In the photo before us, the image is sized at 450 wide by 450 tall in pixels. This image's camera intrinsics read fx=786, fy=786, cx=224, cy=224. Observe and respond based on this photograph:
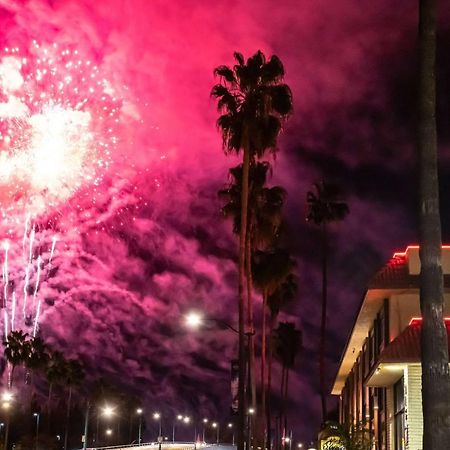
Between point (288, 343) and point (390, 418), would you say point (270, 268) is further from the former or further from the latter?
point (288, 343)

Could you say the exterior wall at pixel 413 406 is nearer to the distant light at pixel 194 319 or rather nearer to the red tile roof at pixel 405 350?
the red tile roof at pixel 405 350

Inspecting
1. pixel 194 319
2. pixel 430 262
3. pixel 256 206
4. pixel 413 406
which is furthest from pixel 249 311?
pixel 430 262

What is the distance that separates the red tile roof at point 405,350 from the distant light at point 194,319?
7.15 meters

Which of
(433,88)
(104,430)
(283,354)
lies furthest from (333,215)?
(104,430)

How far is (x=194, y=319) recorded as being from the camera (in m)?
29.7

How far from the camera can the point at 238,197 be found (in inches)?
1499

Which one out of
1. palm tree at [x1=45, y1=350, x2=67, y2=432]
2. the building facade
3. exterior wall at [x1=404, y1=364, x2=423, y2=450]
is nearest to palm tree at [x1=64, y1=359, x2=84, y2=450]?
palm tree at [x1=45, y1=350, x2=67, y2=432]

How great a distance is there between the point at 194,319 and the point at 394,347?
771cm

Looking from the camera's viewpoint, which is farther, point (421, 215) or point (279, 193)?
point (279, 193)

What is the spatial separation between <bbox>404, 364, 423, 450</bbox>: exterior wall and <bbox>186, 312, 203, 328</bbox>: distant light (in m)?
7.86

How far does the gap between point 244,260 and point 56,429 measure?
126161 mm

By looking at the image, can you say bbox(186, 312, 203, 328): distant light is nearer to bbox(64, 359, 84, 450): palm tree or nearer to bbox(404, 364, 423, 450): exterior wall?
bbox(404, 364, 423, 450): exterior wall

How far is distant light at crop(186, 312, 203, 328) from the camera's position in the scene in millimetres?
29672

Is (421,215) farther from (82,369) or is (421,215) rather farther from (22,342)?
(82,369)
